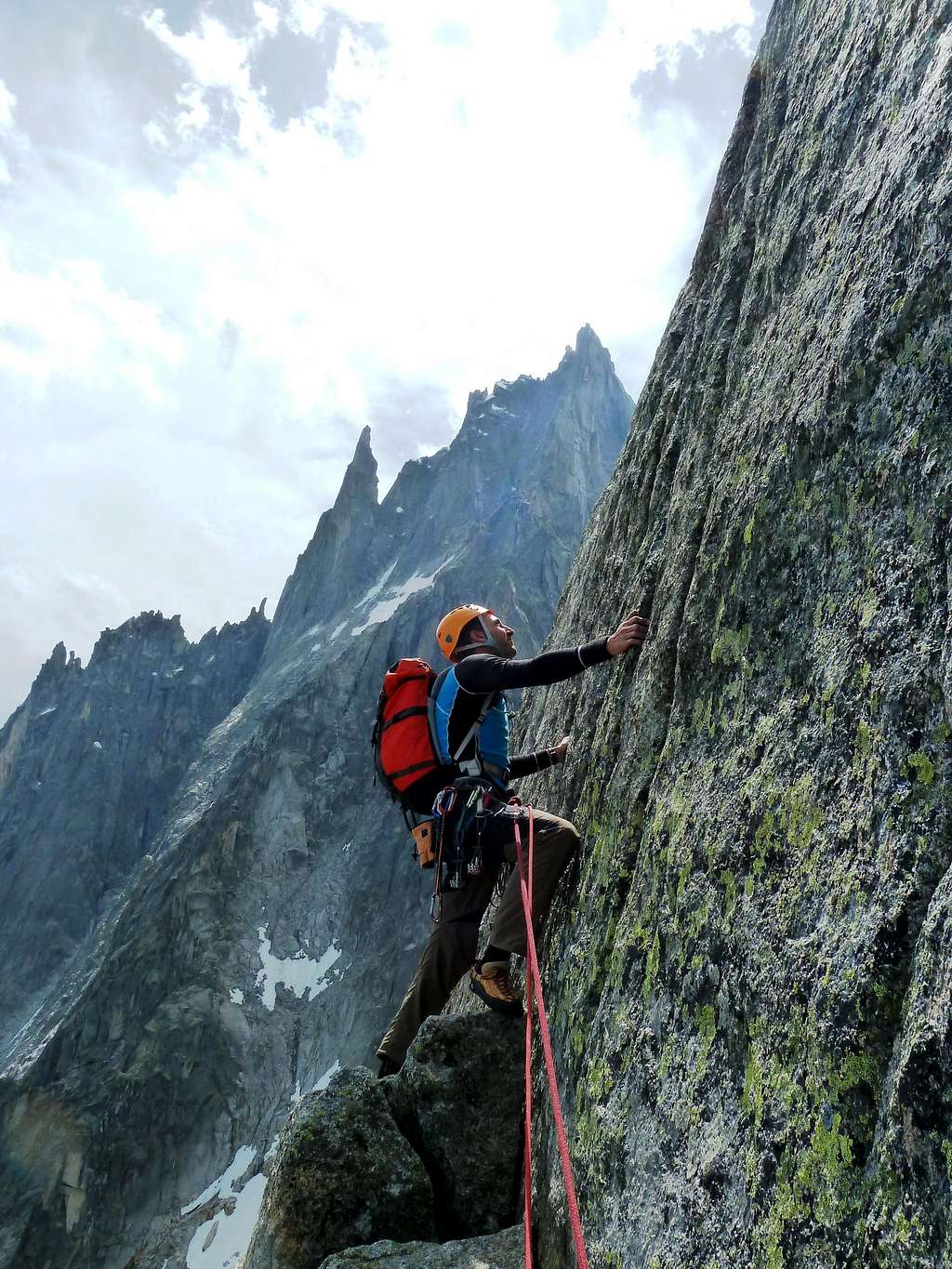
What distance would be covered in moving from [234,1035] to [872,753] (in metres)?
96.1

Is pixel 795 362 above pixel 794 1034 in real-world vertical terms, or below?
above

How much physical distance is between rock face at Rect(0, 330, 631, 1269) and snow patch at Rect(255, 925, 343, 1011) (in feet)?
0.74

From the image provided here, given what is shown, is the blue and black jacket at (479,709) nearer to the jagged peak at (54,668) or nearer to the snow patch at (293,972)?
the snow patch at (293,972)

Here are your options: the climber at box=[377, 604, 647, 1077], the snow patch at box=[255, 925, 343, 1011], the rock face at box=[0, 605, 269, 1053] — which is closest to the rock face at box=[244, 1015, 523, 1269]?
the climber at box=[377, 604, 647, 1077]

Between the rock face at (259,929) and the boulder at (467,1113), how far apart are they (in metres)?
79.2

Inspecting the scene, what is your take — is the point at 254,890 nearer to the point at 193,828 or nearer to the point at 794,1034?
the point at 193,828

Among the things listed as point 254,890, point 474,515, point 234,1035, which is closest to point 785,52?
point 234,1035

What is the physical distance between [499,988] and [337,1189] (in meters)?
1.90

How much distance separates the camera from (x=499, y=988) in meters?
7.13

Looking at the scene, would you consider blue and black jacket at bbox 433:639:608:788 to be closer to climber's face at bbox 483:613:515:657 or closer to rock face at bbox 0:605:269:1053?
climber's face at bbox 483:613:515:657

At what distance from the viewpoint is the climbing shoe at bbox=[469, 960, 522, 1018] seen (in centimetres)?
712

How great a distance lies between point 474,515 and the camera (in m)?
151

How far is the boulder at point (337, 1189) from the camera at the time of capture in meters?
6.34

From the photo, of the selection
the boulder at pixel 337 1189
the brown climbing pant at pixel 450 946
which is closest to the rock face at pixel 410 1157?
the boulder at pixel 337 1189
